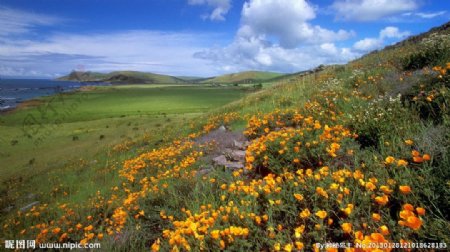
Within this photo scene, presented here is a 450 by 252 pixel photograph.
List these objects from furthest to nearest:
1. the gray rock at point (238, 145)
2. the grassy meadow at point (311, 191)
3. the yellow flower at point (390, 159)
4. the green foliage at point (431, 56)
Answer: the green foliage at point (431, 56)
the gray rock at point (238, 145)
the yellow flower at point (390, 159)
the grassy meadow at point (311, 191)

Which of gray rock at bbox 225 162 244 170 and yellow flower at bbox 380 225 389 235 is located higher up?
yellow flower at bbox 380 225 389 235

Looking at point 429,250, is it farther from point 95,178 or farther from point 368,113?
point 95,178

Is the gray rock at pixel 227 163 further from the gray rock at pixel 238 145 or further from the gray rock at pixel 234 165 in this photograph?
the gray rock at pixel 238 145

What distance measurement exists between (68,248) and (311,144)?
14.7 ft

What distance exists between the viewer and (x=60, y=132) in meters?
34.8

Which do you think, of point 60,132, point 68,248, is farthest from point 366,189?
point 60,132

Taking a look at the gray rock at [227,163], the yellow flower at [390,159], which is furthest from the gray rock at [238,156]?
the yellow flower at [390,159]

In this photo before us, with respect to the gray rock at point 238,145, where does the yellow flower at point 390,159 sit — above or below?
above

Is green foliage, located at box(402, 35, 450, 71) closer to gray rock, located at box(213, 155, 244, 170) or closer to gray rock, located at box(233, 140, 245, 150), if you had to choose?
gray rock, located at box(233, 140, 245, 150)

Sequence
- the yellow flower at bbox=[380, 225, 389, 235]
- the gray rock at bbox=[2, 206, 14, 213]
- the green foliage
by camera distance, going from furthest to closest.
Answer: the gray rock at bbox=[2, 206, 14, 213], the green foliage, the yellow flower at bbox=[380, 225, 389, 235]

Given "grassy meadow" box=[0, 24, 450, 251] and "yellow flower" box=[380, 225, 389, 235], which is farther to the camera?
"grassy meadow" box=[0, 24, 450, 251]

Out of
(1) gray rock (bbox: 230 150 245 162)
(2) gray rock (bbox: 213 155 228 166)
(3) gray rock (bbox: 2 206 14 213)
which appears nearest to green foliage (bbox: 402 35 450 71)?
(1) gray rock (bbox: 230 150 245 162)

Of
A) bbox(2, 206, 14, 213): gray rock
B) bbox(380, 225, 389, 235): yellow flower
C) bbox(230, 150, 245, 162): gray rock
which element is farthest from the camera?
bbox(2, 206, 14, 213): gray rock

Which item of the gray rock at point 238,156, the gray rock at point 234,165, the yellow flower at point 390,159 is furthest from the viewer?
the gray rock at point 238,156
